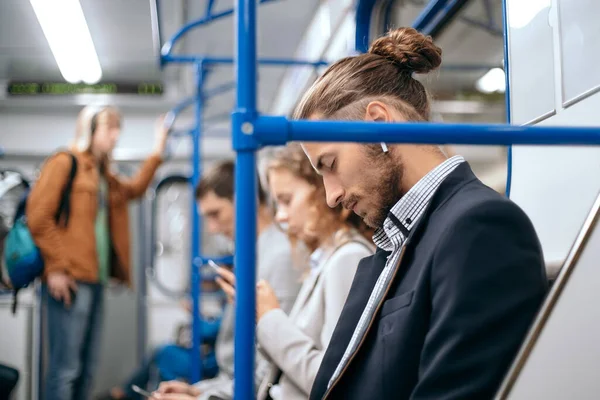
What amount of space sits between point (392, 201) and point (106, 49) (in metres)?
4.87

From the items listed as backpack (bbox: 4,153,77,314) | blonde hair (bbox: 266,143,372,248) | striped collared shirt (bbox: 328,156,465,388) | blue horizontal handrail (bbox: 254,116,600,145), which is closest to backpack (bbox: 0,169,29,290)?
backpack (bbox: 4,153,77,314)

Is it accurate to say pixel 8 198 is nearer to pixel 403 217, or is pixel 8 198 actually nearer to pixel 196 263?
pixel 196 263

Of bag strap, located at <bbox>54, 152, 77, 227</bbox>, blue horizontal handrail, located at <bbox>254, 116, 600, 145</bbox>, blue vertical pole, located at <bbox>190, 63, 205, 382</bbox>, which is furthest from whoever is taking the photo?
blue vertical pole, located at <bbox>190, 63, 205, 382</bbox>

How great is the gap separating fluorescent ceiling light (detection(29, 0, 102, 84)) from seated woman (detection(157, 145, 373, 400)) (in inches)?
117

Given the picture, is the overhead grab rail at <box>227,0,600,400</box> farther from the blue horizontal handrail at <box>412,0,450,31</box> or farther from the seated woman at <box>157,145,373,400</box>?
the blue horizontal handrail at <box>412,0,450,31</box>

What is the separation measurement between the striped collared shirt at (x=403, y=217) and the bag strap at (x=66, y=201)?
202 centimetres

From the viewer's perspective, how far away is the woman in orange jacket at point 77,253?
2.59m

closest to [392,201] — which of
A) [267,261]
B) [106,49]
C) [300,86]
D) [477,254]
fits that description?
[477,254]

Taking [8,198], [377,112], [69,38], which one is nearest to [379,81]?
[377,112]

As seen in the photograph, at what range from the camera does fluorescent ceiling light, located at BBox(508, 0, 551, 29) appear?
3.62 feet

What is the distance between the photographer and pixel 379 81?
960 mm

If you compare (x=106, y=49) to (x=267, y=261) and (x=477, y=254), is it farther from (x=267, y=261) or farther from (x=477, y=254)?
(x=477, y=254)

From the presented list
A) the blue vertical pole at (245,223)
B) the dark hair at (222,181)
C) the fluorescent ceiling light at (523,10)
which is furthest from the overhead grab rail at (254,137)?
the dark hair at (222,181)

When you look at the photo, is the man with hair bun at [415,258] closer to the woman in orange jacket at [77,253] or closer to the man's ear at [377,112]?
the man's ear at [377,112]
